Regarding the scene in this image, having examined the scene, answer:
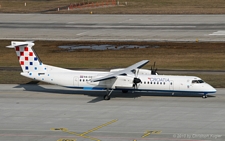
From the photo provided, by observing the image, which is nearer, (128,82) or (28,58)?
(128,82)

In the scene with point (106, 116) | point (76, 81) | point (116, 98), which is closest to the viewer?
point (106, 116)

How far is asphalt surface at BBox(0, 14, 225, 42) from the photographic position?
7950 cm

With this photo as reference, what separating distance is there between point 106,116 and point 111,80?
21.2 feet

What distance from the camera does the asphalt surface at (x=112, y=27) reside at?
79500 millimetres

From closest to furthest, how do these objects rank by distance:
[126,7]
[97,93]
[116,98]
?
[116,98] → [97,93] → [126,7]

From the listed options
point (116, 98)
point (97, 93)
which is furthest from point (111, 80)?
point (97, 93)

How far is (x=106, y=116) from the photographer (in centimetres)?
4109

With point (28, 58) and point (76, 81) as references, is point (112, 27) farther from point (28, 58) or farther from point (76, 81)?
point (76, 81)

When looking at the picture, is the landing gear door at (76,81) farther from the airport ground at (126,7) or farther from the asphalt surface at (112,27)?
the airport ground at (126,7)

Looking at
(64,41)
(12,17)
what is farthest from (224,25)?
(12,17)

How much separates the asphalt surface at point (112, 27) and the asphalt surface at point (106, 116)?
2926 cm

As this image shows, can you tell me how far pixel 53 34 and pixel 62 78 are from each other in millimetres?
36221

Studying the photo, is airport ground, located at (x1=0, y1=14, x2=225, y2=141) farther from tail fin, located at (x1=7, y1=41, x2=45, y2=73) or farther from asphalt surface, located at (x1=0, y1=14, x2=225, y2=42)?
tail fin, located at (x1=7, y1=41, x2=45, y2=73)

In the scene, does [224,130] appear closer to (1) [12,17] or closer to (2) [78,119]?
(2) [78,119]
